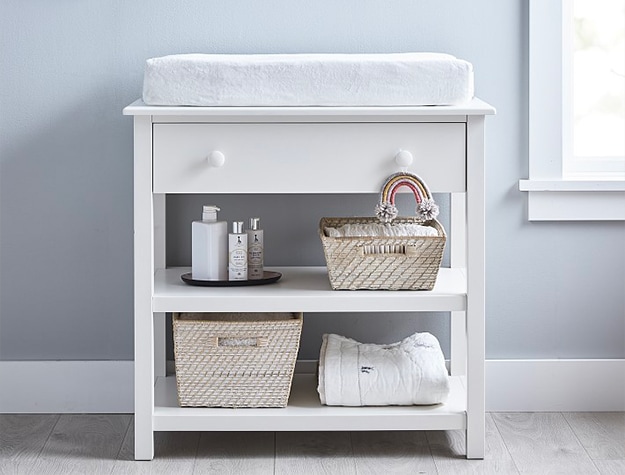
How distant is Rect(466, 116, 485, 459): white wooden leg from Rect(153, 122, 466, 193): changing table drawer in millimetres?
29

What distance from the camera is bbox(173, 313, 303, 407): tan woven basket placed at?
2039 mm

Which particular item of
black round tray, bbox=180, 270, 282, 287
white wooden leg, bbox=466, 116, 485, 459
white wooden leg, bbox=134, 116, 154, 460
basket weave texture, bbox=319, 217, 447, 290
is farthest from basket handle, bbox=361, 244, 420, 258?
white wooden leg, bbox=134, 116, 154, 460

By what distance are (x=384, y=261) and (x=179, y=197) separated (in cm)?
60

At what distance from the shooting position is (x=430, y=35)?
7.58ft

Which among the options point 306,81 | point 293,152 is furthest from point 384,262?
point 306,81

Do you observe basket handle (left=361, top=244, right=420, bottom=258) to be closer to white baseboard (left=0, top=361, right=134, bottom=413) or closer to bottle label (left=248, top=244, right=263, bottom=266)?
bottle label (left=248, top=244, right=263, bottom=266)

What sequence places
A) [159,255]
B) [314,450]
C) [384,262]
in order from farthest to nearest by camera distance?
[159,255], [314,450], [384,262]

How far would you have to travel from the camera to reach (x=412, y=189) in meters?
1.95

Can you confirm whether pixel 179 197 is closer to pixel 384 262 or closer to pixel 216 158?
pixel 216 158

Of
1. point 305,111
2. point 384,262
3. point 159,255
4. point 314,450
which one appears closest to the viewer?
point 305,111

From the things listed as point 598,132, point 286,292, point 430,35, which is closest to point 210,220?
point 286,292

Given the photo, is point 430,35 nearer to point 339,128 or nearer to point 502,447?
point 339,128

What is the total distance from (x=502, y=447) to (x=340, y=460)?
364mm

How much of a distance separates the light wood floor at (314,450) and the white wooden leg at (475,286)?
8cm
